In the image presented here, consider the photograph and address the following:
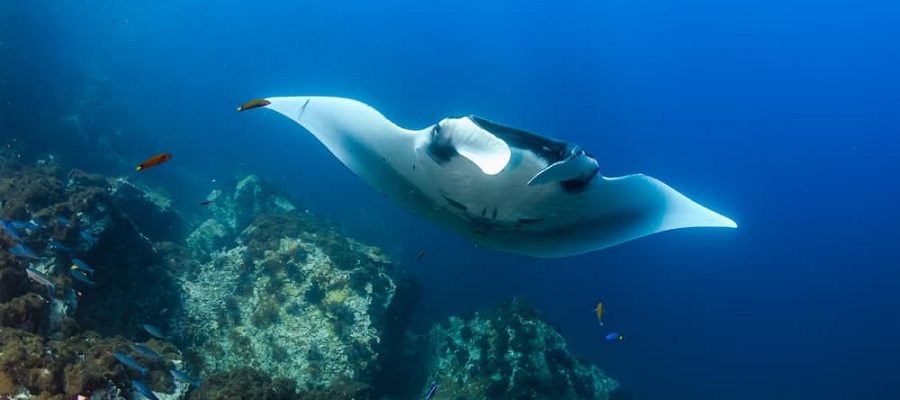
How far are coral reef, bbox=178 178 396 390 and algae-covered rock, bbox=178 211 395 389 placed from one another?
0.01 m

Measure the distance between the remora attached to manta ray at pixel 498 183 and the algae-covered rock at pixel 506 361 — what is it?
14.7ft

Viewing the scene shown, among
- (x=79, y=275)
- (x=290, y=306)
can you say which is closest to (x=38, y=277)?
(x=79, y=275)

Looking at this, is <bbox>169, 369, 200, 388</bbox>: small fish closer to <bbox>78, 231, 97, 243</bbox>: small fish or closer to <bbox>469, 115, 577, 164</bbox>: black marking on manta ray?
<bbox>78, 231, 97, 243</bbox>: small fish

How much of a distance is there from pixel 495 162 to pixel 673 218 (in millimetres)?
1439

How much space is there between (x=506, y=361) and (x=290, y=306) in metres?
3.79

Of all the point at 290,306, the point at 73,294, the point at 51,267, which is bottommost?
the point at 73,294

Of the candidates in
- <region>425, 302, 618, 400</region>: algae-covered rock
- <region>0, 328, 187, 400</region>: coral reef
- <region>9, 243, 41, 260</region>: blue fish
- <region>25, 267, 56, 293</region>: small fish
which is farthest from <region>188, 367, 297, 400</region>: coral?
<region>425, 302, 618, 400</region>: algae-covered rock

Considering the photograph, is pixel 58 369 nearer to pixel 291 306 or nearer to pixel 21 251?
pixel 21 251

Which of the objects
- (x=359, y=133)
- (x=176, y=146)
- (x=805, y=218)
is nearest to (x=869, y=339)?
(x=805, y=218)

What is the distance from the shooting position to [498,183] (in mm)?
2658

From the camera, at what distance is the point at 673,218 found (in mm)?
2752

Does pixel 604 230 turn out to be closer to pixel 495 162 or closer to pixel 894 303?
pixel 495 162

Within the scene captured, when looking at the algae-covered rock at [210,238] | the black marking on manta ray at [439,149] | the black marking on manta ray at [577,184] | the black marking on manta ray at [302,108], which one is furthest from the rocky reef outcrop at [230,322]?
the black marking on manta ray at [577,184]

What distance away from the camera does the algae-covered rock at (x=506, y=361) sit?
7.41 metres
